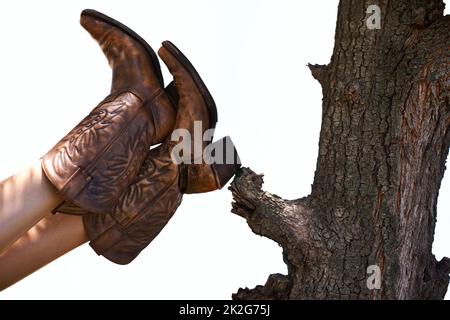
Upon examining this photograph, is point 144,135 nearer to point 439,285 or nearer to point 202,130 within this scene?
point 202,130

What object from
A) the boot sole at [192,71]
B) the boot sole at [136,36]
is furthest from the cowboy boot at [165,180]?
the boot sole at [136,36]

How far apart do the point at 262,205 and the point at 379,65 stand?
1.82 ft

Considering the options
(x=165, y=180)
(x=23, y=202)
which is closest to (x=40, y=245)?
(x=23, y=202)

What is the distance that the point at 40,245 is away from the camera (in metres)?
3.01

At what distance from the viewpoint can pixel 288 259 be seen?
3.00m

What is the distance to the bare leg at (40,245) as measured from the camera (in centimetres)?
300

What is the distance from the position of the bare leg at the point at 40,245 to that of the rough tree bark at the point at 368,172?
51 centimetres

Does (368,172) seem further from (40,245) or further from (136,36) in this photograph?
(40,245)

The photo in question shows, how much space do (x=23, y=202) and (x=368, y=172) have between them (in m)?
1.03

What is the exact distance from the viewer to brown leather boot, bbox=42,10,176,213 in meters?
2.85

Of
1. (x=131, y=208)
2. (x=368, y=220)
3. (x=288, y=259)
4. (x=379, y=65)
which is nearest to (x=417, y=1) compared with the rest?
(x=379, y=65)

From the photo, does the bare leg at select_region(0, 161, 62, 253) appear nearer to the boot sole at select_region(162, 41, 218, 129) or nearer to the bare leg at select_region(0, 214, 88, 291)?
the bare leg at select_region(0, 214, 88, 291)

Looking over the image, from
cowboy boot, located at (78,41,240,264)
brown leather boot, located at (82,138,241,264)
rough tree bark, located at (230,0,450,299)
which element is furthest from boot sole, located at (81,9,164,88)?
rough tree bark, located at (230,0,450,299)

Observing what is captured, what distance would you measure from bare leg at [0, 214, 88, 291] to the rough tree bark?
1.69ft
